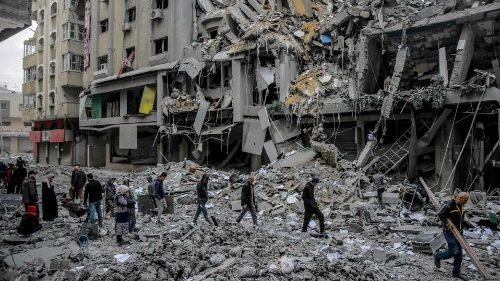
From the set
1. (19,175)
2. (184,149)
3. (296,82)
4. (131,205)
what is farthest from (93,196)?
(184,149)

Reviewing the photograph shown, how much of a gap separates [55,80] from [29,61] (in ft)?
24.1

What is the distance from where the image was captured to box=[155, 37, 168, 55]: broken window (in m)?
26.4

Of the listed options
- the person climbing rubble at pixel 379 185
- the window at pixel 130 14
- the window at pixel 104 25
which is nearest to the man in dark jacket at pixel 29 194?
the person climbing rubble at pixel 379 185

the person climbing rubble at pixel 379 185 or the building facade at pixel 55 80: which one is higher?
the building facade at pixel 55 80

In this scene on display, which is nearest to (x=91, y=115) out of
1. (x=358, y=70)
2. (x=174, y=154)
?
(x=174, y=154)

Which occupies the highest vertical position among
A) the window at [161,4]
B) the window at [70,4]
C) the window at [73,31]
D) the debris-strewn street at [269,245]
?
the window at [70,4]

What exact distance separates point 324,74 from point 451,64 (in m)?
5.59

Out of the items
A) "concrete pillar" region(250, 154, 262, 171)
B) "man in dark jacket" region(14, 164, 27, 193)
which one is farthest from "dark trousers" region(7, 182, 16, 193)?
"concrete pillar" region(250, 154, 262, 171)

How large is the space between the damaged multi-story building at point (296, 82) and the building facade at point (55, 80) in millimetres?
3563

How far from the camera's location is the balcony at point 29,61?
40594 millimetres

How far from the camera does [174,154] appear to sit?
25781mm

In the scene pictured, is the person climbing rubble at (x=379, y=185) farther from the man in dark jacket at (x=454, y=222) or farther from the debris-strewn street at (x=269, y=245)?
the man in dark jacket at (x=454, y=222)

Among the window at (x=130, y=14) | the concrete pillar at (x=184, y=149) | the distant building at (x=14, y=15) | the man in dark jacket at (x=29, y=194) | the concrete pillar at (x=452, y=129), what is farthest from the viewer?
the window at (x=130, y=14)

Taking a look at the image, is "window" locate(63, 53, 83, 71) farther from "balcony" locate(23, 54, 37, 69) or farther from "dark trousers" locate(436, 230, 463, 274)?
"dark trousers" locate(436, 230, 463, 274)
